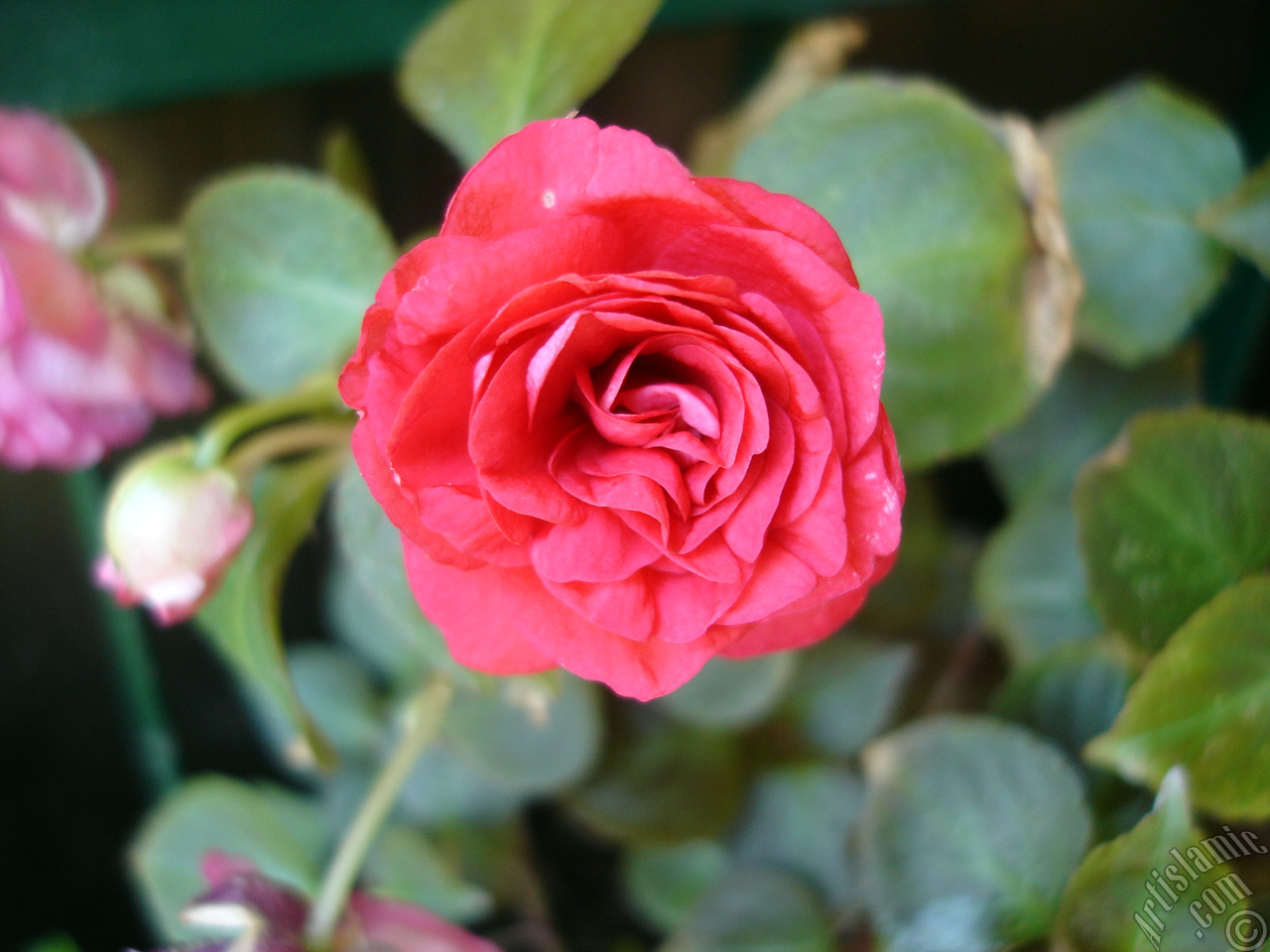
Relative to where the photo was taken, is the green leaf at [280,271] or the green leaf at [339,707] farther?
the green leaf at [339,707]

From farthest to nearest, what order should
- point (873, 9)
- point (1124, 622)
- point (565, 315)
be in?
1. point (873, 9)
2. point (1124, 622)
3. point (565, 315)

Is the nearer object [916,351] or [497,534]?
[497,534]

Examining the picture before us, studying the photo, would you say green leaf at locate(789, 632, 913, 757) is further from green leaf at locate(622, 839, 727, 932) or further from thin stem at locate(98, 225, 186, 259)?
thin stem at locate(98, 225, 186, 259)

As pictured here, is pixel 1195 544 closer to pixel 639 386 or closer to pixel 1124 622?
pixel 1124 622

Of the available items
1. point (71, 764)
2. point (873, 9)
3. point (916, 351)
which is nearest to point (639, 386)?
point (916, 351)

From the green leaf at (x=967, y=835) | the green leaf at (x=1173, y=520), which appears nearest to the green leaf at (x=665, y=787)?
the green leaf at (x=967, y=835)

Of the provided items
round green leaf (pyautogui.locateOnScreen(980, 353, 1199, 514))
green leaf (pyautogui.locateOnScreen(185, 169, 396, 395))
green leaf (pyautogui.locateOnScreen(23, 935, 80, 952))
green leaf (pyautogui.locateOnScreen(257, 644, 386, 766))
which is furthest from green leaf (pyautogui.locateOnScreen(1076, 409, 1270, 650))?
green leaf (pyautogui.locateOnScreen(23, 935, 80, 952))

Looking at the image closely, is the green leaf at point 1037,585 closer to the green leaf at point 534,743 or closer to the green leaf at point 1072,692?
the green leaf at point 1072,692
